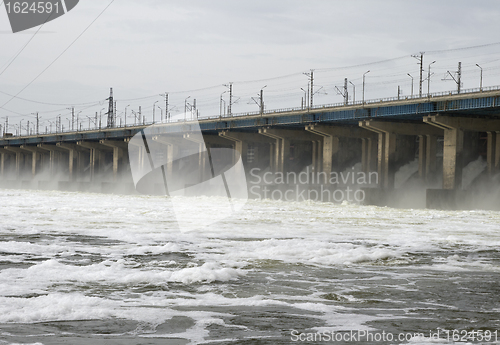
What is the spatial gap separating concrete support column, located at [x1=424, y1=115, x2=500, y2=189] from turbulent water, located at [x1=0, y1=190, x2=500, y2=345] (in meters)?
30.8

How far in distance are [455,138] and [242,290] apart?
44.3m

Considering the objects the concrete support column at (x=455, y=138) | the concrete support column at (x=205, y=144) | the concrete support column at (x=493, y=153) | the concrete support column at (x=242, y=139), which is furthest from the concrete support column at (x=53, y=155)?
the concrete support column at (x=493, y=153)

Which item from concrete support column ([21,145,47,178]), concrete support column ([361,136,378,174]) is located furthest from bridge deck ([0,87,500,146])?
concrete support column ([21,145,47,178])

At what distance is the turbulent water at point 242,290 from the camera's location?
329 inches

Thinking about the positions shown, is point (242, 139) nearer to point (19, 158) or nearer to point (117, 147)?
point (117, 147)

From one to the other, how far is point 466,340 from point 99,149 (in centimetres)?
10858

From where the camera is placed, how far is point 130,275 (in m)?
12.8

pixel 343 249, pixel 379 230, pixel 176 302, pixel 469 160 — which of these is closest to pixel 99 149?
pixel 469 160

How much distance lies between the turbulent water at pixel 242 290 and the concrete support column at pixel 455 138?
1212 inches

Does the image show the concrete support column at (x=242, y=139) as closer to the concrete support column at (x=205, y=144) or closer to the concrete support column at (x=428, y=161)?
the concrete support column at (x=205, y=144)

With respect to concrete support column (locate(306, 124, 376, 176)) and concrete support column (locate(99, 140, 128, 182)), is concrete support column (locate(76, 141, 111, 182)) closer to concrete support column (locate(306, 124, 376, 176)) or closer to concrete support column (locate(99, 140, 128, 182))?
concrete support column (locate(99, 140, 128, 182))

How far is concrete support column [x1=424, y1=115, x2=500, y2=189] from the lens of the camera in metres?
51.4

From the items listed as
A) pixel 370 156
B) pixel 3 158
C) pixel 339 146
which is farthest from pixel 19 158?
pixel 370 156

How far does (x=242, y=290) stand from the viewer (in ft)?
38.3
